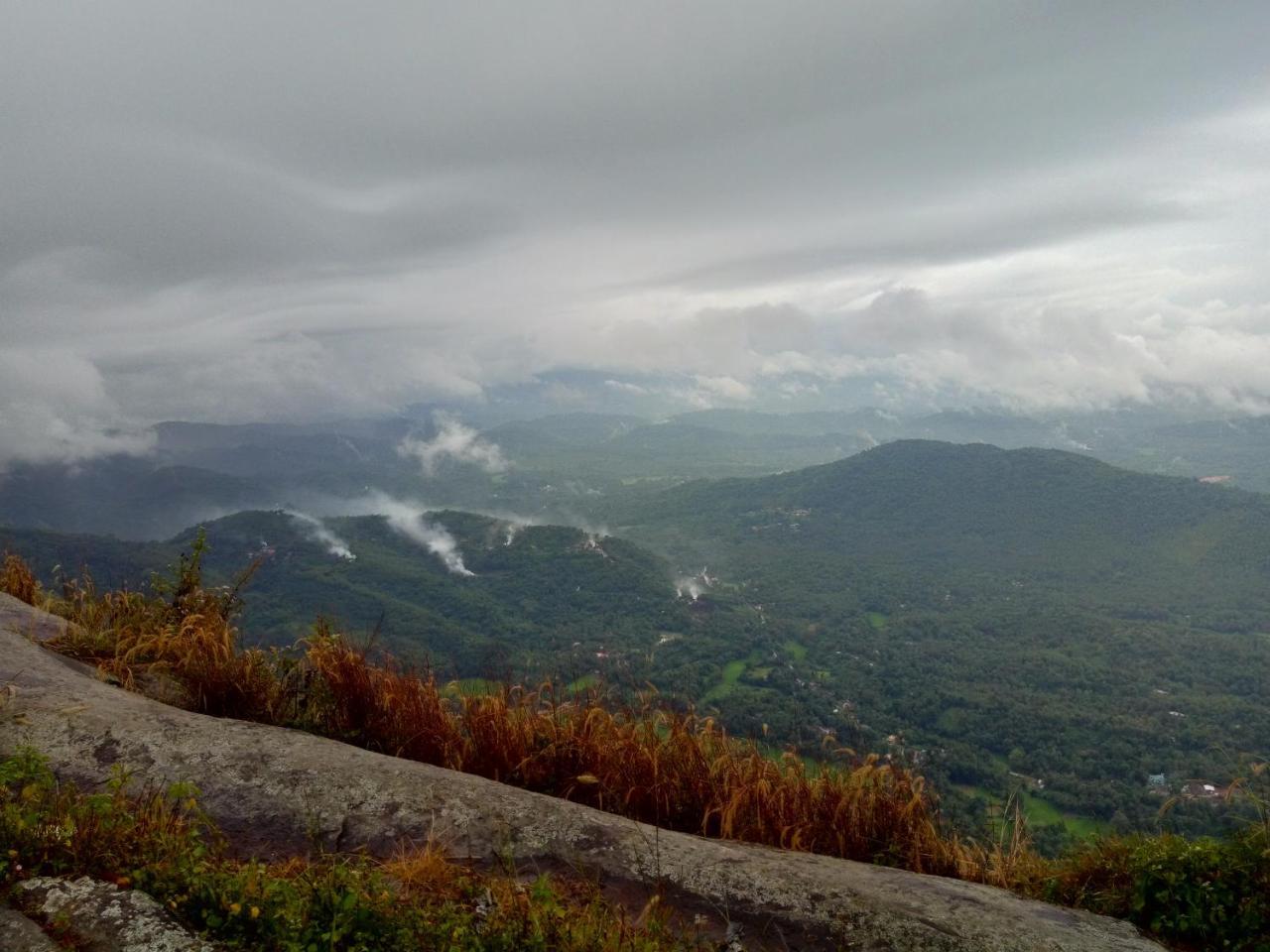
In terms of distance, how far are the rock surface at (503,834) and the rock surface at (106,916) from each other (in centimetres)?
67

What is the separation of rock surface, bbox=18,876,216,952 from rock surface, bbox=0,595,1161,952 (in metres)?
0.67

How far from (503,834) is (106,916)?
172cm

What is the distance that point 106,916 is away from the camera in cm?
232

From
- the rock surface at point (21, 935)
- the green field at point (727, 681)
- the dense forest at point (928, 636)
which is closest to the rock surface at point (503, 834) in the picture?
the rock surface at point (21, 935)

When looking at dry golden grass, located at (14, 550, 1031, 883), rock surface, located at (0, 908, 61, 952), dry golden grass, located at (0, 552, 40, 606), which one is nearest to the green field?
dry golden grass, located at (0, 552, 40, 606)

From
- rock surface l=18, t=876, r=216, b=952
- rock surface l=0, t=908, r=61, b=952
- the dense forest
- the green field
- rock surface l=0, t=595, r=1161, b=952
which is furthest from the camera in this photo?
the green field

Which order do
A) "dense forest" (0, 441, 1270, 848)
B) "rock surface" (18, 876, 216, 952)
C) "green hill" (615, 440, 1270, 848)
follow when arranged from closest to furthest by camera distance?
"rock surface" (18, 876, 216, 952), "green hill" (615, 440, 1270, 848), "dense forest" (0, 441, 1270, 848)

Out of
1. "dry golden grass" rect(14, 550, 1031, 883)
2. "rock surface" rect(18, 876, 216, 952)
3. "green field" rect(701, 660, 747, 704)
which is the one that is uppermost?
"rock surface" rect(18, 876, 216, 952)

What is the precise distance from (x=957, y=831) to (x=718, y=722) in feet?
6.22

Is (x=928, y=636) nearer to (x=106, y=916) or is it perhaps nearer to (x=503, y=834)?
(x=503, y=834)

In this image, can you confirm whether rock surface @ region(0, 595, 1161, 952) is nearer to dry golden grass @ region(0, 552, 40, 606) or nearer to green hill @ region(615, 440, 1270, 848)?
green hill @ region(615, 440, 1270, 848)

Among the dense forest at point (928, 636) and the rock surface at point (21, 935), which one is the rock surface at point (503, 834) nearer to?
the rock surface at point (21, 935)

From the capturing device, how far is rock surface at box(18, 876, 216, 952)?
2.23 metres

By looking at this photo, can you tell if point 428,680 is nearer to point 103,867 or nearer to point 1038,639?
point 103,867
